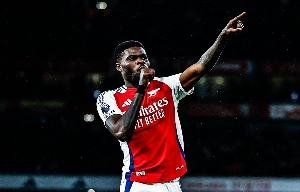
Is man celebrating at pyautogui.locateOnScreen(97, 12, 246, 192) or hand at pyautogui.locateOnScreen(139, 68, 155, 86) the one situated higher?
hand at pyautogui.locateOnScreen(139, 68, 155, 86)

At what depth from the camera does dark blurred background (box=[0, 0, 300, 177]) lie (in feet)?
45.7

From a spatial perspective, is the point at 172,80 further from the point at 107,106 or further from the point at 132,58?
the point at 107,106

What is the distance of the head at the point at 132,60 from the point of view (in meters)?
3.78

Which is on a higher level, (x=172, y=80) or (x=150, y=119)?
(x=172, y=80)

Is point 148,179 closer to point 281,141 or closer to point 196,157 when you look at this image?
point 196,157

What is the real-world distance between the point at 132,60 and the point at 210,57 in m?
0.67

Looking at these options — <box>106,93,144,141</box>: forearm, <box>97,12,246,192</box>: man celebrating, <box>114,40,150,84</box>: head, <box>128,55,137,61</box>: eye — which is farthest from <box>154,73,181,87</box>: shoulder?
<box>106,93,144,141</box>: forearm

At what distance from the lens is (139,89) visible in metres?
3.46

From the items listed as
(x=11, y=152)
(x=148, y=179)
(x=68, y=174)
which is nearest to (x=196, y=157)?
(x=68, y=174)

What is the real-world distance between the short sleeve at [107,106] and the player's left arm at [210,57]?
1.87 feet

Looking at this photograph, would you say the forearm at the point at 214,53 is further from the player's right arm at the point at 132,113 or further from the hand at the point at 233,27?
the player's right arm at the point at 132,113

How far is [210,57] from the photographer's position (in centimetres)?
350

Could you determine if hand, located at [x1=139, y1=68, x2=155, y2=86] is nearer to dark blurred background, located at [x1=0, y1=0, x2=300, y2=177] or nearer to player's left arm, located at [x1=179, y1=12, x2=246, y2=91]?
player's left arm, located at [x1=179, y1=12, x2=246, y2=91]

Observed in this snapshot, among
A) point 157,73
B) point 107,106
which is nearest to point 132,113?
point 107,106
